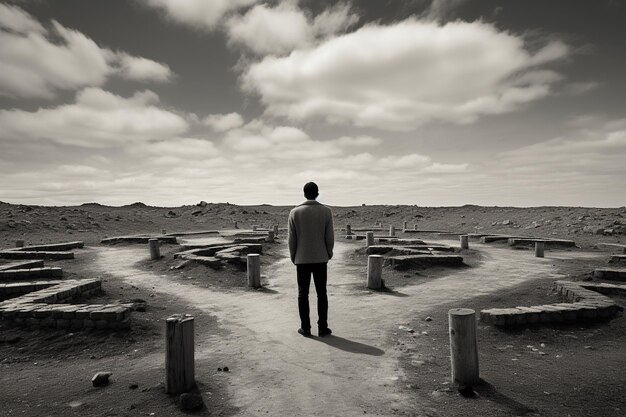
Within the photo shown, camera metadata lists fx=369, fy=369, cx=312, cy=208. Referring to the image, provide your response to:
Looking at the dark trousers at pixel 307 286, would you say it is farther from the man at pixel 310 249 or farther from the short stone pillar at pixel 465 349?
the short stone pillar at pixel 465 349

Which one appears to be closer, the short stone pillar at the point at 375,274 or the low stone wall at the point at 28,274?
the short stone pillar at the point at 375,274

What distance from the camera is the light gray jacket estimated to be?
544cm

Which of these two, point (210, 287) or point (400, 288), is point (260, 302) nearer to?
point (210, 287)

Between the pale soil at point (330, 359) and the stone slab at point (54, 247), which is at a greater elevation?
the stone slab at point (54, 247)

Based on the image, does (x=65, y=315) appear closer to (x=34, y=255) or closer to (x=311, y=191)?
(x=311, y=191)

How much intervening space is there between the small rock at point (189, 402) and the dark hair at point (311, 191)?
314 centimetres

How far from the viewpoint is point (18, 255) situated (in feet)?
48.1

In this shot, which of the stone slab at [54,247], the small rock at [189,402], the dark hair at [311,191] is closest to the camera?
the small rock at [189,402]

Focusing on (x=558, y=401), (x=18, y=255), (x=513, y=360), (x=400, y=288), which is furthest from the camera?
(x=18, y=255)

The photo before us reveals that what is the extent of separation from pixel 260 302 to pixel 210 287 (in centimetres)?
228

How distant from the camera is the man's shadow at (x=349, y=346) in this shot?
491cm

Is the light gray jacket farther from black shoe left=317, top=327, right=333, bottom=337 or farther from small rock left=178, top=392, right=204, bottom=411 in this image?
small rock left=178, top=392, right=204, bottom=411

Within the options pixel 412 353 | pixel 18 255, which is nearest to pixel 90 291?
pixel 412 353

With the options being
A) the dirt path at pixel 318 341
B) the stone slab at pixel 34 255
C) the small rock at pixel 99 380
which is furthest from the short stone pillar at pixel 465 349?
the stone slab at pixel 34 255
